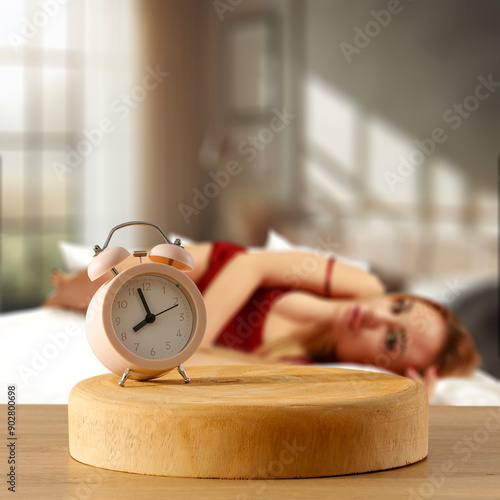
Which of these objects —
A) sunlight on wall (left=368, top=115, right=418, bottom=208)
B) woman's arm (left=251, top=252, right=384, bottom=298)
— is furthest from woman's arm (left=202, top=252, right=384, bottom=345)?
sunlight on wall (left=368, top=115, right=418, bottom=208)

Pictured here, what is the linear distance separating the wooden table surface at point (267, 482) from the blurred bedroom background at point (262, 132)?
191 cm

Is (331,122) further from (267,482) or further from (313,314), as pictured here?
(267,482)

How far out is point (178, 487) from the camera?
69 cm

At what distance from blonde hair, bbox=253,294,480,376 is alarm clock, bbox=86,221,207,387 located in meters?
1.39

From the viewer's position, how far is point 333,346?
2.26 meters

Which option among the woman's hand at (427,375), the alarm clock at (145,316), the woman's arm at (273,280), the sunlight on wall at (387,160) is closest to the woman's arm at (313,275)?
the woman's arm at (273,280)

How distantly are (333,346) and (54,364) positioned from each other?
886mm

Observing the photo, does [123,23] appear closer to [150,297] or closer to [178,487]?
[150,297]

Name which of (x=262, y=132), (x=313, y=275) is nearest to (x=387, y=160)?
Result: (x=262, y=132)

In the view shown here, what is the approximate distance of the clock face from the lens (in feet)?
2.76

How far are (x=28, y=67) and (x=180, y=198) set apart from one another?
114 cm

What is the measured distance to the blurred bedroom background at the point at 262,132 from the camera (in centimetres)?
272

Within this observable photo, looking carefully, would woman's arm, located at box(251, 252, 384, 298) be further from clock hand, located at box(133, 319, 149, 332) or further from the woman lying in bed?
clock hand, located at box(133, 319, 149, 332)

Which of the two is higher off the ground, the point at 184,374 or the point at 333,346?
the point at 184,374
